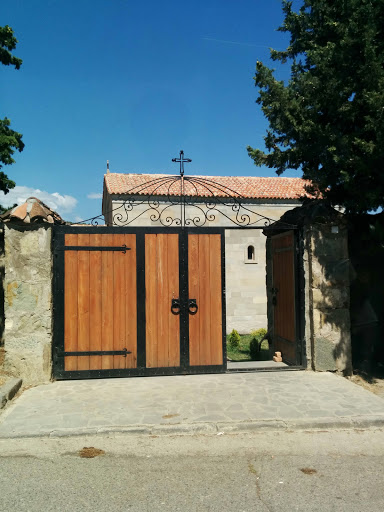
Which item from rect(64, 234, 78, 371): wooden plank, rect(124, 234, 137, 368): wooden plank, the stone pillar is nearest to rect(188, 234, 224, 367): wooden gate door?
rect(124, 234, 137, 368): wooden plank

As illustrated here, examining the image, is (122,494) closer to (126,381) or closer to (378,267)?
(126,381)

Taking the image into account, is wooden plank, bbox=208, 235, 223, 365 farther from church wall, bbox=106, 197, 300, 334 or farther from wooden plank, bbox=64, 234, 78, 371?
church wall, bbox=106, 197, 300, 334

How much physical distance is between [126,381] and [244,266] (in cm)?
1340

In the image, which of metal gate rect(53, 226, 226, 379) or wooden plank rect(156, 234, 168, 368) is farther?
wooden plank rect(156, 234, 168, 368)

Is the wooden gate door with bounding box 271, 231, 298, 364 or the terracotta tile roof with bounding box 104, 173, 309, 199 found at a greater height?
the terracotta tile roof with bounding box 104, 173, 309, 199

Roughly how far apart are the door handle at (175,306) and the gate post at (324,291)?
2.16 m

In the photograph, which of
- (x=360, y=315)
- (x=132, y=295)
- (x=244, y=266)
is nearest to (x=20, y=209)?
(x=132, y=295)

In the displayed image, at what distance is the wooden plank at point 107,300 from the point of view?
699 centimetres

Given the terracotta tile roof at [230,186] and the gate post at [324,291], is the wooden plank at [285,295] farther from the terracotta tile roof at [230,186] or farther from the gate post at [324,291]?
the terracotta tile roof at [230,186]

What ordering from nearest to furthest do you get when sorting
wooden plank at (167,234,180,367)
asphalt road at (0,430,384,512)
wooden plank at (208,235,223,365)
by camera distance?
asphalt road at (0,430,384,512), wooden plank at (167,234,180,367), wooden plank at (208,235,223,365)

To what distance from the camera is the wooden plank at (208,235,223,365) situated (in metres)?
7.23

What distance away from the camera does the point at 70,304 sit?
696 centimetres

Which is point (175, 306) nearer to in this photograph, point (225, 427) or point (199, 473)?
point (225, 427)

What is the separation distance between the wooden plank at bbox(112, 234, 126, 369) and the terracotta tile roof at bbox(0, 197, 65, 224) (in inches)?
46.4
